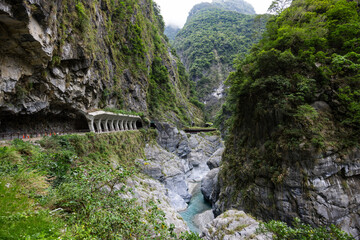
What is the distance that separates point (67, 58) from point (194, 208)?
2163cm

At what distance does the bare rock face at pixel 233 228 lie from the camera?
6465mm

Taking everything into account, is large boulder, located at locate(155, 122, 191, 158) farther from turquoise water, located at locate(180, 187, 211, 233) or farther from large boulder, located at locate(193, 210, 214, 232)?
large boulder, located at locate(193, 210, 214, 232)

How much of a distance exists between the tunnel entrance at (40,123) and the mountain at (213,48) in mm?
55360

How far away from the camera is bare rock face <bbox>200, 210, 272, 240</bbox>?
6.46 m

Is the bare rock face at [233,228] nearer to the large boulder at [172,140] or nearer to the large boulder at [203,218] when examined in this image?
the large boulder at [203,218]

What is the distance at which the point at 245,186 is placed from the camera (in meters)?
13.4

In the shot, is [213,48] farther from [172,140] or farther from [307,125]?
[307,125]

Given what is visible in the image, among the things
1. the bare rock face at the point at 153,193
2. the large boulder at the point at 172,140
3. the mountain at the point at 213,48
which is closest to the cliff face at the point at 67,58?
the large boulder at the point at 172,140

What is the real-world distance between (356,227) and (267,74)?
426 inches

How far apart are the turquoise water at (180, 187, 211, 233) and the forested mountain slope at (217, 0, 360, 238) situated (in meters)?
5.30

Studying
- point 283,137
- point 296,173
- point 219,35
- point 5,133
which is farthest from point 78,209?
point 219,35

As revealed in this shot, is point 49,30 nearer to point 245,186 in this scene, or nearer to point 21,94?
point 21,94

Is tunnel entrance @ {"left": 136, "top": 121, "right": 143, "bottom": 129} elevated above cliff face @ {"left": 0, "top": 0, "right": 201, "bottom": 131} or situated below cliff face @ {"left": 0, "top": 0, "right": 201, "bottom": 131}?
below

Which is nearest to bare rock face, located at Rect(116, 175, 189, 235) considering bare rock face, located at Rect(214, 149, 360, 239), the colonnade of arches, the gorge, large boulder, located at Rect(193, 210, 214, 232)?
the gorge
